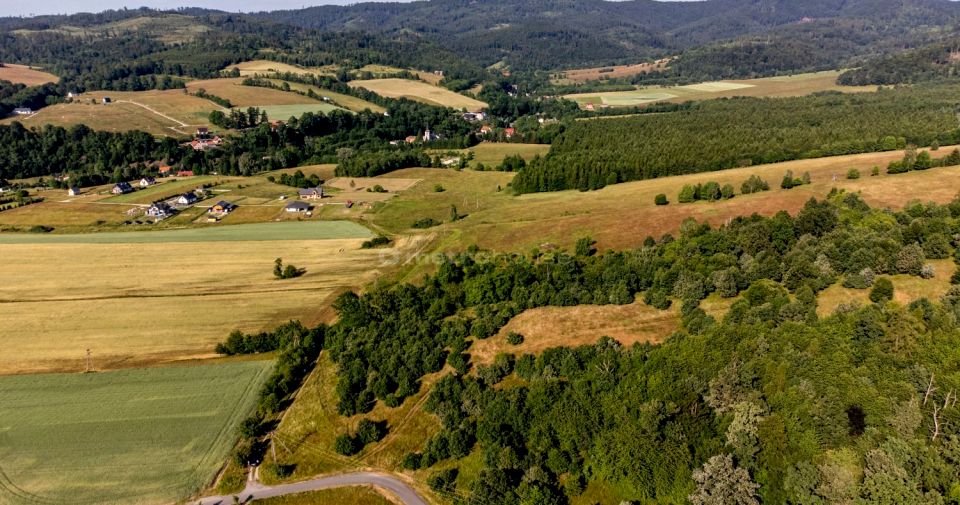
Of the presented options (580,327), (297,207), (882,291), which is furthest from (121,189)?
(882,291)

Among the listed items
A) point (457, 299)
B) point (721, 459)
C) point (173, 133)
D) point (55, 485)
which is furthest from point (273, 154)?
point (721, 459)

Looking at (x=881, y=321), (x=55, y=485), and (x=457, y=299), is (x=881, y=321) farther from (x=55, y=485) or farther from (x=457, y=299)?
(x=55, y=485)

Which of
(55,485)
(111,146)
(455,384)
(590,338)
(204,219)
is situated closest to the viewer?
(55,485)

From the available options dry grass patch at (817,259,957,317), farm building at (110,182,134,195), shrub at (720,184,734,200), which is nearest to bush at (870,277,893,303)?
dry grass patch at (817,259,957,317)

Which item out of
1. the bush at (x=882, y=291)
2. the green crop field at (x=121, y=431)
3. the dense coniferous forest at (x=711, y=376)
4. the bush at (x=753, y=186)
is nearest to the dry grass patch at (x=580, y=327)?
the dense coniferous forest at (x=711, y=376)

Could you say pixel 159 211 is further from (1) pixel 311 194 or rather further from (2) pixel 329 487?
(2) pixel 329 487

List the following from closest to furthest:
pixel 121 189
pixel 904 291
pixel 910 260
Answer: pixel 904 291 < pixel 910 260 < pixel 121 189

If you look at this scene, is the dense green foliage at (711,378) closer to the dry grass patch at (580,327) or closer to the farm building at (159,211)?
the dry grass patch at (580,327)
